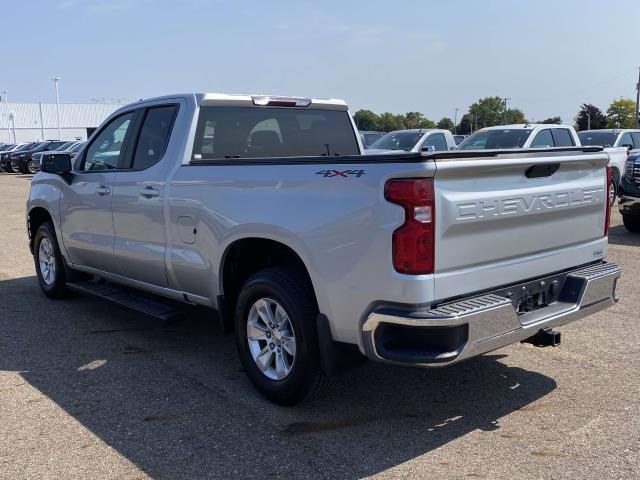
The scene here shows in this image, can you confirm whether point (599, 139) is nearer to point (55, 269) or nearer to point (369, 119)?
point (55, 269)

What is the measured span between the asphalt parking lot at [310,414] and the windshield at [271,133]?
1.69 metres

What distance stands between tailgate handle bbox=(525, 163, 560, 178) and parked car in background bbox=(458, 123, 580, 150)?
977 centimetres

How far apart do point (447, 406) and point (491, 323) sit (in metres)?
0.98

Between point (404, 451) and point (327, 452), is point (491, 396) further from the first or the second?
point (327, 452)

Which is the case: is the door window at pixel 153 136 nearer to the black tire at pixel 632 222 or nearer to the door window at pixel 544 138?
the black tire at pixel 632 222

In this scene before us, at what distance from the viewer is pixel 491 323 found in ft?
11.7

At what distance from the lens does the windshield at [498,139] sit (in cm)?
1368

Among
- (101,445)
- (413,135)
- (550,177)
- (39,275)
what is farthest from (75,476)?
(413,135)

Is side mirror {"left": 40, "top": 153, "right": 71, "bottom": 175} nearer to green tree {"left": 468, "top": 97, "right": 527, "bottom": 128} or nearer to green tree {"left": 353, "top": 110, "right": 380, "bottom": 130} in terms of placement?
green tree {"left": 353, "top": 110, "right": 380, "bottom": 130}

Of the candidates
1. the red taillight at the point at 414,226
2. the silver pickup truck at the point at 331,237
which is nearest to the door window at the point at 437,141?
the silver pickup truck at the point at 331,237

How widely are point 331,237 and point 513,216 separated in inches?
41.7

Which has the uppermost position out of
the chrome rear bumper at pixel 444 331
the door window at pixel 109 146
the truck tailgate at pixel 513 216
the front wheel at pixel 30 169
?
the door window at pixel 109 146

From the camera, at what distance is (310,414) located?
4215mm

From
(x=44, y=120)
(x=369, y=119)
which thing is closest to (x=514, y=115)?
(x=369, y=119)
